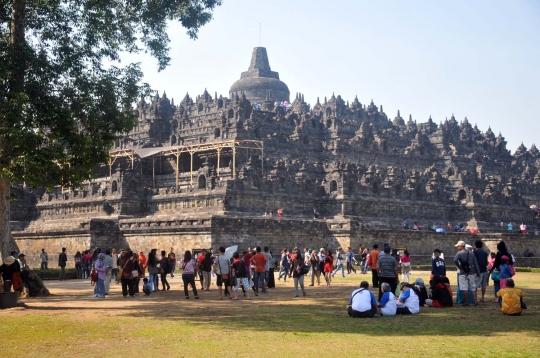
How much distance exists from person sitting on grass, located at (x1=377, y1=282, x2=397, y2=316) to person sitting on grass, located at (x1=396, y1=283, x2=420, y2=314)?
325mm

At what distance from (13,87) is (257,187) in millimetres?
34910

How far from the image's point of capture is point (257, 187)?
57.8 m

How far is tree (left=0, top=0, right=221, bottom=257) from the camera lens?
76.8ft

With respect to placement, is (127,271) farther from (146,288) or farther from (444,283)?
(444,283)

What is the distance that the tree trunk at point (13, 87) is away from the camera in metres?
22.9

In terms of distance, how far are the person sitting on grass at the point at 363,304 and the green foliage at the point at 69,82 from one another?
9526 mm

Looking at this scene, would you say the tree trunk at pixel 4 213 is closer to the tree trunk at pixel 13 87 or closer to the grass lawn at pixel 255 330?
the tree trunk at pixel 13 87

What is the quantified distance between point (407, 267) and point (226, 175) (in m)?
32.5

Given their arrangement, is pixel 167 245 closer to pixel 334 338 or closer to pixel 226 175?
pixel 226 175

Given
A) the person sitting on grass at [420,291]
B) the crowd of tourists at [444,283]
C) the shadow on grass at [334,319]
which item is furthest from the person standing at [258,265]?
the person sitting on grass at [420,291]

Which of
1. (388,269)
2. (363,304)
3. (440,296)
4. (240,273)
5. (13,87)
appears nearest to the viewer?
(363,304)

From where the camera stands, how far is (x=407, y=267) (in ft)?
98.5

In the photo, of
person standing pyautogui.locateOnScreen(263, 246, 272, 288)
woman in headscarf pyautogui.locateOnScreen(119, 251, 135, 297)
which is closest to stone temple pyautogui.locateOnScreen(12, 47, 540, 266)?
person standing pyautogui.locateOnScreen(263, 246, 272, 288)

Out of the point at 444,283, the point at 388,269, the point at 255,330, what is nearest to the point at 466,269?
the point at 444,283
